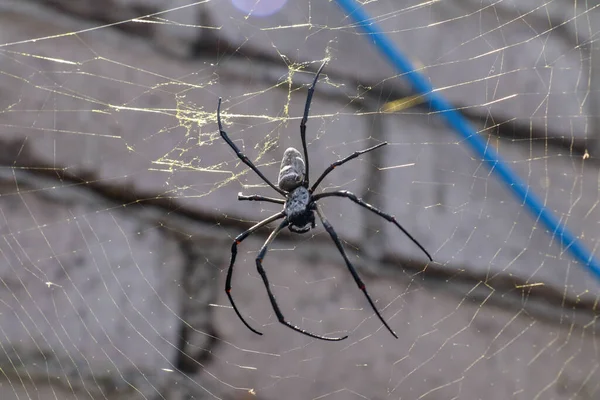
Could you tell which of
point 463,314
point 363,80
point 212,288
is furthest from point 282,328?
point 363,80

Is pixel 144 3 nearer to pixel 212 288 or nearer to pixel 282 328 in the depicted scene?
pixel 212 288

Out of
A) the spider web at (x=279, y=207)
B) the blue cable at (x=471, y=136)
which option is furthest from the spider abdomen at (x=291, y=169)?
the blue cable at (x=471, y=136)

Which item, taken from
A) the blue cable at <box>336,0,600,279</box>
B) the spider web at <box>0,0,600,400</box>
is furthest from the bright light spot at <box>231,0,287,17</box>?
the blue cable at <box>336,0,600,279</box>

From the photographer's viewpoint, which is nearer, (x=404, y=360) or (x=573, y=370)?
(x=404, y=360)

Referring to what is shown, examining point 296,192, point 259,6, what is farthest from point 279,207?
point 259,6

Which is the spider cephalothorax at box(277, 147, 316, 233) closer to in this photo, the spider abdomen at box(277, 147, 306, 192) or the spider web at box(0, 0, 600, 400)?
the spider abdomen at box(277, 147, 306, 192)

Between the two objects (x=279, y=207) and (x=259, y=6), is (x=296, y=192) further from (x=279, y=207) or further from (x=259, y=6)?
(x=259, y=6)
